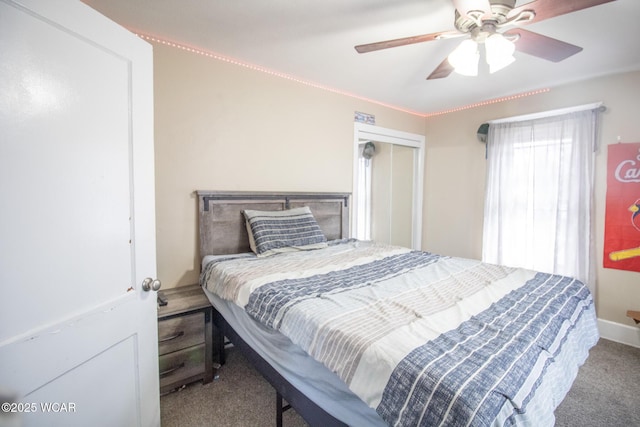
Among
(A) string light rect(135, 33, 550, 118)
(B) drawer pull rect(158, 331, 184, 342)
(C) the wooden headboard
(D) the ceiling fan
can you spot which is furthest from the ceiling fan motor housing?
(B) drawer pull rect(158, 331, 184, 342)

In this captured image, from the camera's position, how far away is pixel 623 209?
252cm

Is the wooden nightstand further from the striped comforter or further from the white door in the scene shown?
the white door

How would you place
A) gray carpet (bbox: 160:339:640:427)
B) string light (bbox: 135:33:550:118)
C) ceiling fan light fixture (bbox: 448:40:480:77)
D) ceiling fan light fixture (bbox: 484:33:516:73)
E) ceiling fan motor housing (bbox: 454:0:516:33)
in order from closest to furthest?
ceiling fan motor housing (bbox: 454:0:516:33)
ceiling fan light fixture (bbox: 484:33:516:73)
ceiling fan light fixture (bbox: 448:40:480:77)
gray carpet (bbox: 160:339:640:427)
string light (bbox: 135:33:550:118)

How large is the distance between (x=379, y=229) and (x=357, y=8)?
2.67 metres

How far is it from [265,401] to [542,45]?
264 cm

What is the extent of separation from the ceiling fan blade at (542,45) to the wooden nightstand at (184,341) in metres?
2.43

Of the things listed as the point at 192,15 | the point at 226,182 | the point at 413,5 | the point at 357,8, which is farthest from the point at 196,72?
the point at 413,5

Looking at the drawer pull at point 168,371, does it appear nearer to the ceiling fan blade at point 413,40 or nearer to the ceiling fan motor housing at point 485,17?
the ceiling fan blade at point 413,40

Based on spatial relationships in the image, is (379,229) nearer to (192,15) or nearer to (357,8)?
(357,8)

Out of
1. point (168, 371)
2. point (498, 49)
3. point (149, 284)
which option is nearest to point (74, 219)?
point (149, 284)

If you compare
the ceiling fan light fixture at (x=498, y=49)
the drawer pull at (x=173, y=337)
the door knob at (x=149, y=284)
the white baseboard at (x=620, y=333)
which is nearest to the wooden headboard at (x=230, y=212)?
the drawer pull at (x=173, y=337)

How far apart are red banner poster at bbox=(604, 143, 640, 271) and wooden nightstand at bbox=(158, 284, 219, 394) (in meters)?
3.48

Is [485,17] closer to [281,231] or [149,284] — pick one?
[281,231]

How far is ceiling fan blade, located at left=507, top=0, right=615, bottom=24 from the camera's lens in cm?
118
